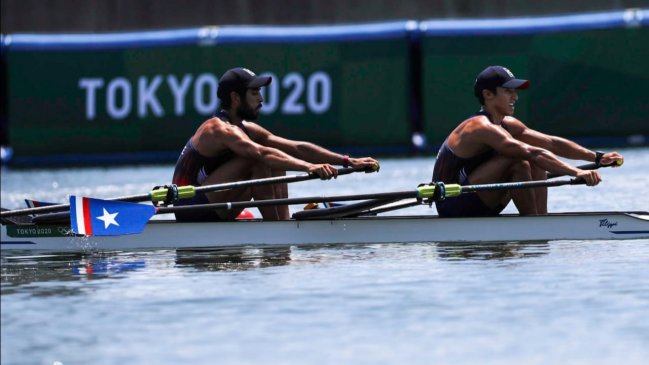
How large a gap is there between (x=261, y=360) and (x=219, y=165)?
6.46 metres

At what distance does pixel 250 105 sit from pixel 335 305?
478 centimetres

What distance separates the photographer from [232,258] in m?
14.9

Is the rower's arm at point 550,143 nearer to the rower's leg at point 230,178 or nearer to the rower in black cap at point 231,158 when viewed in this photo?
the rower in black cap at point 231,158

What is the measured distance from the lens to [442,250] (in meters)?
15.0

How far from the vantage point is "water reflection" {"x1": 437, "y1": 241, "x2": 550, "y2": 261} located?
→ 1441 centimetres

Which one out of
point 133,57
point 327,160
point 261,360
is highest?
point 133,57

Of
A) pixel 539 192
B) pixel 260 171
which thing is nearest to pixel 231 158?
pixel 260 171

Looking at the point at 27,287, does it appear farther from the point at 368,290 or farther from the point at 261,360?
the point at 261,360

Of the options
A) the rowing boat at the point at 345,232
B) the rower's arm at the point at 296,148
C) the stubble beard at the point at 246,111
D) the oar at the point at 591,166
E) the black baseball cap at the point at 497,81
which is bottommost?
the rowing boat at the point at 345,232

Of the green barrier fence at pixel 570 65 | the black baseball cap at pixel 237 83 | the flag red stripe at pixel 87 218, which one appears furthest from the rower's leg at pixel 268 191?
the green barrier fence at pixel 570 65

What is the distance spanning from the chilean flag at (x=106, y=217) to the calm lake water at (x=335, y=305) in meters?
0.23

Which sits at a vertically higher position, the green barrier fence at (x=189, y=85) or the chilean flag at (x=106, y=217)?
the green barrier fence at (x=189, y=85)

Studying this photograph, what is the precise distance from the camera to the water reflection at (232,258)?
46.8 ft

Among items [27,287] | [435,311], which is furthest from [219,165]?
[435,311]
